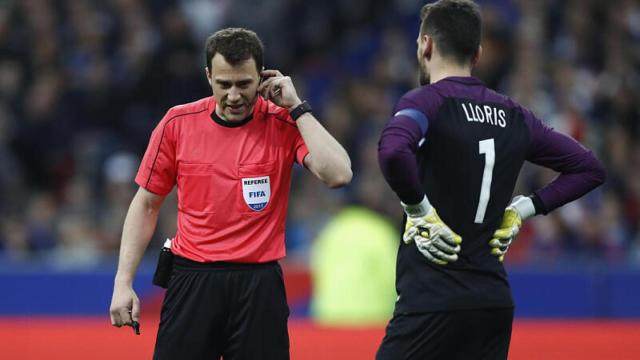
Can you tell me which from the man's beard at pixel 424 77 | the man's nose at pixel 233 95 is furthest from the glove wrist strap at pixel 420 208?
the man's nose at pixel 233 95

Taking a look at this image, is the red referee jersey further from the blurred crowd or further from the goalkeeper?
the blurred crowd

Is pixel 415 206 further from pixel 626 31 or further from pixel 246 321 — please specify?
pixel 626 31

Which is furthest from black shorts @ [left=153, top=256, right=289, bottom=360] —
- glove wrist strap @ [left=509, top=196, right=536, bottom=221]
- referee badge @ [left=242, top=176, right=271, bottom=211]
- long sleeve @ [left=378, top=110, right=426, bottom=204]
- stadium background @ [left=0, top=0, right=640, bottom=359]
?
stadium background @ [left=0, top=0, right=640, bottom=359]

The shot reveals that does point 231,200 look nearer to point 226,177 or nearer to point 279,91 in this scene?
point 226,177

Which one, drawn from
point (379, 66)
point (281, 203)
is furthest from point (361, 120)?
A: point (281, 203)

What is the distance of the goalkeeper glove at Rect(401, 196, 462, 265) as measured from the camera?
13.6 ft

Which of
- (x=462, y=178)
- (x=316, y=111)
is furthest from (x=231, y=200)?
(x=316, y=111)

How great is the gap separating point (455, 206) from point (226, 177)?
3.03 feet

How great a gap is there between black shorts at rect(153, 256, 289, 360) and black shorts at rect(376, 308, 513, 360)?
0.50 meters

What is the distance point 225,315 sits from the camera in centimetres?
454

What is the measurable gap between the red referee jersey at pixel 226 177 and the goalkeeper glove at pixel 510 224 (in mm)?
815

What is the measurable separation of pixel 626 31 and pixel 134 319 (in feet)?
28.4

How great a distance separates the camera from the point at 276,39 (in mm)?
13375

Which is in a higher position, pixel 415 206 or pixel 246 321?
pixel 415 206
